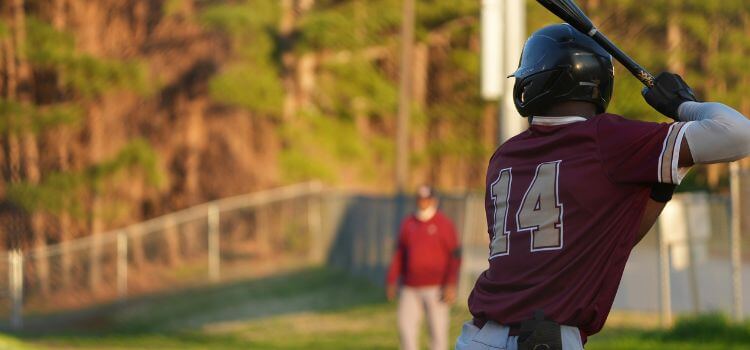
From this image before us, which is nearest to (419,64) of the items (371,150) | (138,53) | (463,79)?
(463,79)

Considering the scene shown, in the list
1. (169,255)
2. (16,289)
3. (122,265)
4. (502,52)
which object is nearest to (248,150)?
(169,255)

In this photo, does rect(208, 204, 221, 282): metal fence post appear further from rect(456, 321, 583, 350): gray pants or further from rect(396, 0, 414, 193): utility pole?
rect(456, 321, 583, 350): gray pants

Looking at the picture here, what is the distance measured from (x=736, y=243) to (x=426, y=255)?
12.8 ft

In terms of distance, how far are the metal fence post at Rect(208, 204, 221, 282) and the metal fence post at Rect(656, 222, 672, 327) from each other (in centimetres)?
1563

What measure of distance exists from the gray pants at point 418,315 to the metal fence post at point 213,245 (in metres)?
16.9

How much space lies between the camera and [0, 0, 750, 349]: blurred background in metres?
24.6

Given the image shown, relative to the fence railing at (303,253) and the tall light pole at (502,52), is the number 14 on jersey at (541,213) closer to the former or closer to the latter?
the tall light pole at (502,52)

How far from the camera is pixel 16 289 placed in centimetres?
2442

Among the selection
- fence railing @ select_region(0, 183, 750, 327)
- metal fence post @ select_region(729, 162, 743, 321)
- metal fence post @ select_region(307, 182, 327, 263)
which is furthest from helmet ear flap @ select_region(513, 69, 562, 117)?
metal fence post @ select_region(307, 182, 327, 263)

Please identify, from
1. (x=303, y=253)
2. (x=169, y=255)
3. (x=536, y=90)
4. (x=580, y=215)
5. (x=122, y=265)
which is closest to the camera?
(x=580, y=215)

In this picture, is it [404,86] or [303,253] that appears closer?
[404,86]

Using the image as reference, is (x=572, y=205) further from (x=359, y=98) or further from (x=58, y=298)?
(x=359, y=98)

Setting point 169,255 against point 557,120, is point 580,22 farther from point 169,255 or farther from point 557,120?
point 169,255

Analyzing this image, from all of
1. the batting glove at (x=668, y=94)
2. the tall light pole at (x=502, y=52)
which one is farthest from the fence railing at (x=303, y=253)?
the batting glove at (x=668, y=94)
